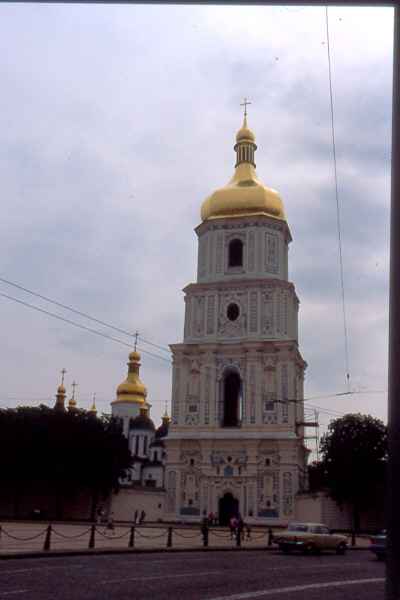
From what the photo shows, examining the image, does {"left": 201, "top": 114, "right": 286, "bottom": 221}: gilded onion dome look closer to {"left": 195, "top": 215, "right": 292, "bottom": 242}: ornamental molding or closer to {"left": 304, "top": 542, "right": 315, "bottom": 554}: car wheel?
{"left": 195, "top": 215, "right": 292, "bottom": 242}: ornamental molding

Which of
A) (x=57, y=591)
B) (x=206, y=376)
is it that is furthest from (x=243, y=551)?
(x=206, y=376)

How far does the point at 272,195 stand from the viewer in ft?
172

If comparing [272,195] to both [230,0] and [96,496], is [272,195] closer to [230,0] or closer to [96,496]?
[96,496]

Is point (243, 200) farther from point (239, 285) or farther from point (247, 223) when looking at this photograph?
point (239, 285)

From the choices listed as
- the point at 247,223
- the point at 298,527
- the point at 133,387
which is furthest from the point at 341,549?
the point at 133,387

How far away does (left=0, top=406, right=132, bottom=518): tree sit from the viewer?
4756 centimetres

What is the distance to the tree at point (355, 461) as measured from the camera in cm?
4319

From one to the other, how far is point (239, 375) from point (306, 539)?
26305mm

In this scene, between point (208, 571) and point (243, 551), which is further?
point (243, 551)

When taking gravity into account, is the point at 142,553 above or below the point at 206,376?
below

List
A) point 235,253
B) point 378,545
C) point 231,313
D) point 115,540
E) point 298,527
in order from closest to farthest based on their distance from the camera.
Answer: point 378,545 < point 298,527 < point 115,540 < point 231,313 < point 235,253

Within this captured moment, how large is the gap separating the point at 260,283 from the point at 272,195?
7.00m

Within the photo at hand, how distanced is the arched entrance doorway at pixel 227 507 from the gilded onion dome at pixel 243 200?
19.0 m

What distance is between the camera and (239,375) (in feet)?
161
